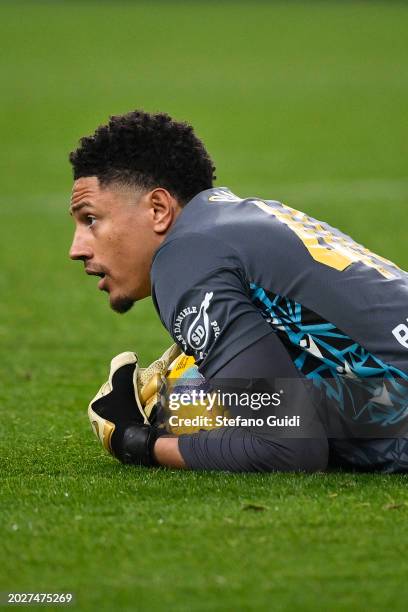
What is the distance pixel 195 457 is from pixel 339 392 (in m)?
0.62

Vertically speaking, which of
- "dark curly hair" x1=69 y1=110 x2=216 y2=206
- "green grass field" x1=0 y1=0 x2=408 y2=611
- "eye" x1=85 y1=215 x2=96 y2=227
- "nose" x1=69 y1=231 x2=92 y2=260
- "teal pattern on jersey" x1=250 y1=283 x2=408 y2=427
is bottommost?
"green grass field" x1=0 y1=0 x2=408 y2=611

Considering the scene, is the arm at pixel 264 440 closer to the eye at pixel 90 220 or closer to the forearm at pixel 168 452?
the forearm at pixel 168 452

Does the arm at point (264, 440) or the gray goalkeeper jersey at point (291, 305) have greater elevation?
the gray goalkeeper jersey at point (291, 305)

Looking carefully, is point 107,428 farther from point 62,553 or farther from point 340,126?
point 340,126

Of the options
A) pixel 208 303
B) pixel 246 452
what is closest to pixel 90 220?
pixel 208 303

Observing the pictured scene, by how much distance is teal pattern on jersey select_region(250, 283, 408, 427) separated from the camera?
5.08 m

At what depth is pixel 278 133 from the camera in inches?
1089

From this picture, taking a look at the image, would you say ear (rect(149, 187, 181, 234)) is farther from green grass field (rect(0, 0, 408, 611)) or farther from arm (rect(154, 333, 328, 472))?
green grass field (rect(0, 0, 408, 611))

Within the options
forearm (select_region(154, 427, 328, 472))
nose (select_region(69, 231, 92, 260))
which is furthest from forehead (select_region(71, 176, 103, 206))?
forearm (select_region(154, 427, 328, 472))

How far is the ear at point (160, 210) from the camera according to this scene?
213 inches

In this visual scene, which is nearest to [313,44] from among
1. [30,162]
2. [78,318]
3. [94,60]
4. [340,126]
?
[94,60]

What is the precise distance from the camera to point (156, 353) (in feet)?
30.8

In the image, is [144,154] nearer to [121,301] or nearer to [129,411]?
[121,301]

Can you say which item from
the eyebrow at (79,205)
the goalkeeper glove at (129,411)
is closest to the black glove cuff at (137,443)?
the goalkeeper glove at (129,411)
